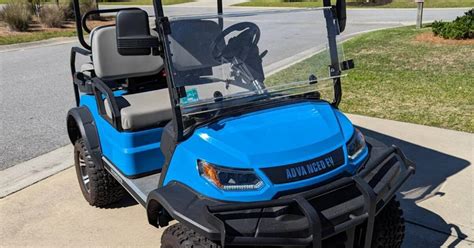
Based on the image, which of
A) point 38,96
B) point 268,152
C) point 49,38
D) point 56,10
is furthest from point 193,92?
point 56,10

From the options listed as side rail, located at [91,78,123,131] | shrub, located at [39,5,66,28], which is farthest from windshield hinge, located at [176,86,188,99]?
shrub, located at [39,5,66,28]

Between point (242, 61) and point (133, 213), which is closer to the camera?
point (242, 61)

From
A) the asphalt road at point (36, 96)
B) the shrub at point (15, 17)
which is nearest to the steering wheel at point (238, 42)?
the asphalt road at point (36, 96)

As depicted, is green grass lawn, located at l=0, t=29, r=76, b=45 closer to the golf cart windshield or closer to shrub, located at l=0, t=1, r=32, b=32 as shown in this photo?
shrub, located at l=0, t=1, r=32, b=32

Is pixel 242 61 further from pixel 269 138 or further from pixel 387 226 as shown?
pixel 387 226

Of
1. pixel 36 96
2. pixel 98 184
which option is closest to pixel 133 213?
pixel 98 184

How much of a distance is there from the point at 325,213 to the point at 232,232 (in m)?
0.42

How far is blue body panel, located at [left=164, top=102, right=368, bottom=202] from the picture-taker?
2.09 m

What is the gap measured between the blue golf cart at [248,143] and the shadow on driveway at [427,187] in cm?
56

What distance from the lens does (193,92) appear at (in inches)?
93.9

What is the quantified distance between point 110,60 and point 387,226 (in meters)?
2.30

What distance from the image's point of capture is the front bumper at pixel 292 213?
6.22ft

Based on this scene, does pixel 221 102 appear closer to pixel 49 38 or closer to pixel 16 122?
pixel 16 122

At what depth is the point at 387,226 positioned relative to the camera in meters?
2.46
